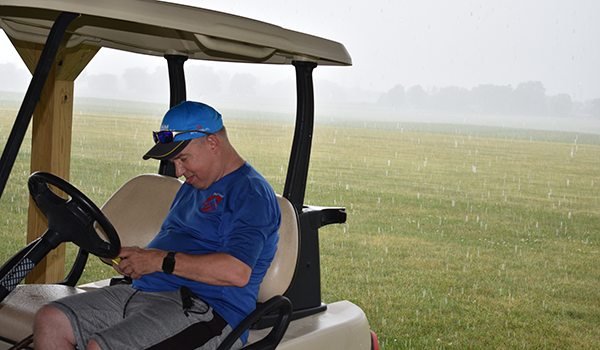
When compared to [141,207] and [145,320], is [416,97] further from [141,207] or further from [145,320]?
[145,320]

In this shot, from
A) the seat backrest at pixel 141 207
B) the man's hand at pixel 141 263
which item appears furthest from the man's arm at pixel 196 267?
the seat backrest at pixel 141 207

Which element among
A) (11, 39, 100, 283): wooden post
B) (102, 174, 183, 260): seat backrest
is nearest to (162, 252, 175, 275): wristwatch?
(102, 174, 183, 260): seat backrest

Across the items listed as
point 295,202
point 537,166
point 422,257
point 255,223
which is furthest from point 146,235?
point 537,166

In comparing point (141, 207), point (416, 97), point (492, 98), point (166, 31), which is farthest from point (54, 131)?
point (492, 98)

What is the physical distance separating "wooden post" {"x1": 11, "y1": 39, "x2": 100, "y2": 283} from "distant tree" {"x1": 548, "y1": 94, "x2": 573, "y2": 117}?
122ft

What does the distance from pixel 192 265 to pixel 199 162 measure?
42cm

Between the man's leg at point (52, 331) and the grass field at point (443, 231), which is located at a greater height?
the man's leg at point (52, 331)

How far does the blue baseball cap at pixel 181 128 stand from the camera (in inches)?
83.5

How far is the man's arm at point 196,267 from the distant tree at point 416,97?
3376 cm

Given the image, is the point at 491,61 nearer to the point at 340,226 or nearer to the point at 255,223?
the point at 340,226

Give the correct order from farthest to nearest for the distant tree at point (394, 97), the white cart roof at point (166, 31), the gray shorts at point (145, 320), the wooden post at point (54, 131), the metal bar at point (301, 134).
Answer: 1. the distant tree at point (394, 97)
2. the wooden post at point (54, 131)
3. the metal bar at point (301, 134)
4. the gray shorts at point (145, 320)
5. the white cart roof at point (166, 31)

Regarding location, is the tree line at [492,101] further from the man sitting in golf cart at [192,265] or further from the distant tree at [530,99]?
the man sitting in golf cart at [192,265]

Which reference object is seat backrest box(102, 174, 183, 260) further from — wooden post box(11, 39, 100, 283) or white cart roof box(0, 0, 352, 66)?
wooden post box(11, 39, 100, 283)

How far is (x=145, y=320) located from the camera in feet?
6.35
